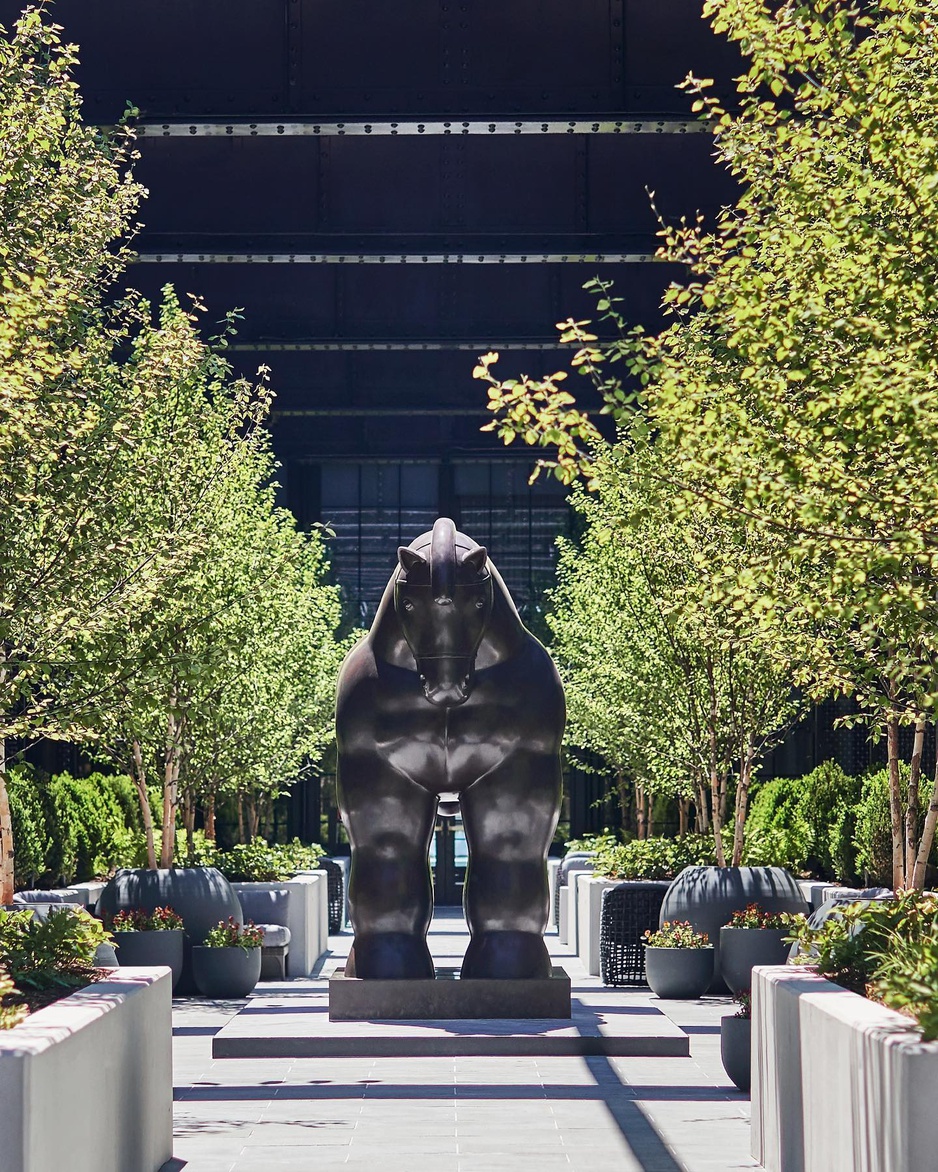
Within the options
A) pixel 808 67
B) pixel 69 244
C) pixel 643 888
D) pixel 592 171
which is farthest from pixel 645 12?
pixel 808 67

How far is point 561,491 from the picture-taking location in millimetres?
41250

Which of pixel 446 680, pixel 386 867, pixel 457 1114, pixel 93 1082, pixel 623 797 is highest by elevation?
pixel 446 680

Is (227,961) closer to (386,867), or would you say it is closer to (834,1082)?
(386,867)

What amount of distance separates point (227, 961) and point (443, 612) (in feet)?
21.6

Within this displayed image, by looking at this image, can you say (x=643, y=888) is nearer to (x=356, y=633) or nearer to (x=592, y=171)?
(x=592, y=171)

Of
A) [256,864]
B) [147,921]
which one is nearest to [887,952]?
[147,921]

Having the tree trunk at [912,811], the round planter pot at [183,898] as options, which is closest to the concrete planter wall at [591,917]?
the round planter pot at [183,898]

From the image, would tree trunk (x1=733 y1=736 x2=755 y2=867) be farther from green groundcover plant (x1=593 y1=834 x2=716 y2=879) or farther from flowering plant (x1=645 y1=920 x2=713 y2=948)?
green groundcover plant (x1=593 y1=834 x2=716 y2=879)

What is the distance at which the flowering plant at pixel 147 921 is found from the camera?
17.0 m

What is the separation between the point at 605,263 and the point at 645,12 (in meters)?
4.92

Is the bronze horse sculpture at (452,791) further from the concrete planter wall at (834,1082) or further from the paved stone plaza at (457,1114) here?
the concrete planter wall at (834,1082)

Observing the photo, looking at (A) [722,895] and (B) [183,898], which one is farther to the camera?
(A) [722,895]

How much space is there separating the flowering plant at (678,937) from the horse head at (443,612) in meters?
5.99

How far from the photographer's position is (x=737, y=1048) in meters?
11.2
